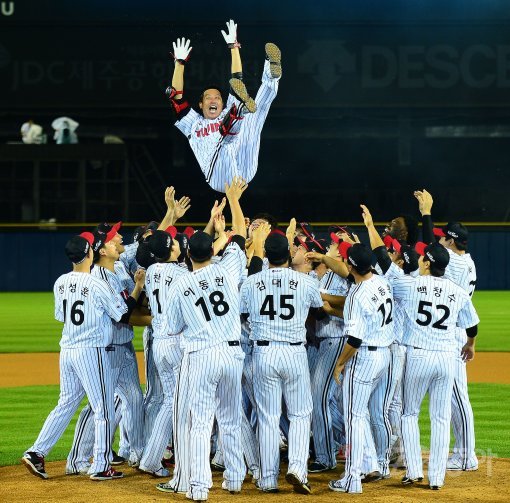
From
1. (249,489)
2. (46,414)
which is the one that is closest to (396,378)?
(249,489)

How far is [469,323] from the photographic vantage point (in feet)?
24.8

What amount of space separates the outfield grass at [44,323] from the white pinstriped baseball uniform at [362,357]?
900 centimetres

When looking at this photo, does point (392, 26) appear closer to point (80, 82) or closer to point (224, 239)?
point (80, 82)

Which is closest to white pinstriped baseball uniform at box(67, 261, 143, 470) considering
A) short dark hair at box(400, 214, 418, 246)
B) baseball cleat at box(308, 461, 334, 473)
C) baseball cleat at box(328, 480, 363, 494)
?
baseball cleat at box(308, 461, 334, 473)

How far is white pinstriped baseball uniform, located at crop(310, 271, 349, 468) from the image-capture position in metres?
7.98

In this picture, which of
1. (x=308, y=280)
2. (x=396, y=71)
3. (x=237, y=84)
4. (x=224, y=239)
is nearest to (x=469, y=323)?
(x=308, y=280)

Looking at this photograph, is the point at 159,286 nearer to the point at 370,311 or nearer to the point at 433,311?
the point at 370,311

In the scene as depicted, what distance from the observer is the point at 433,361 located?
24.0ft

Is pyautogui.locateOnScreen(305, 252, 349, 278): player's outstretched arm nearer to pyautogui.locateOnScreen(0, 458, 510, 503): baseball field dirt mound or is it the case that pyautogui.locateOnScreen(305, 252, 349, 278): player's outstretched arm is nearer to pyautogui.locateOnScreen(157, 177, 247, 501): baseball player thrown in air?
pyautogui.locateOnScreen(157, 177, 247, 501): baseball player thrown in air

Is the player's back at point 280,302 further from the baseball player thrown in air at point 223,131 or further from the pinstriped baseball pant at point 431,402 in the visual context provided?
the baseball player thrown in air at point 223,131

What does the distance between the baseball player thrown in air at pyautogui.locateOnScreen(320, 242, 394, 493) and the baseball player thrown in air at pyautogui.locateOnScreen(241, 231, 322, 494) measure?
0.88ft

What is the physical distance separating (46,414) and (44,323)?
891 centimetres

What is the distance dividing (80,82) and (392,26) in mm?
7812

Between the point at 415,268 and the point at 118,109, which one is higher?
the point at 118,109
